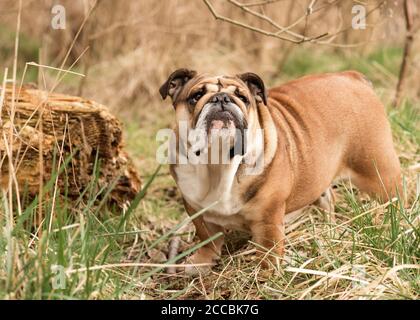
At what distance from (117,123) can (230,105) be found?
1.14 m

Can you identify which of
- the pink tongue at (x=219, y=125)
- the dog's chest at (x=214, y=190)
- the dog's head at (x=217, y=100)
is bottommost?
the dog's chest at (x=214, y=190)

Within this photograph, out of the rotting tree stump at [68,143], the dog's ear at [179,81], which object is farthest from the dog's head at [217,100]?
→ the rotting tree stump at [68,143]

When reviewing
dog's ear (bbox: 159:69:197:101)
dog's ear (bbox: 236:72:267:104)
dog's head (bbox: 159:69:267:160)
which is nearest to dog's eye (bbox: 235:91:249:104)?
dog's head (bbox: 159:69:267:160)

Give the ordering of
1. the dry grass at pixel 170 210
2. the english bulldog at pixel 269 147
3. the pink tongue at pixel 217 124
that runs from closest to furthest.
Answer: the dry grass at pixel 170 210, the pink tongue at pixel 217 124, the english bulldog at pixel 269 147

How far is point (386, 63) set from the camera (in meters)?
8.02

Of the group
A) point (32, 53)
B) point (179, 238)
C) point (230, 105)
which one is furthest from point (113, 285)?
point (32, 53)

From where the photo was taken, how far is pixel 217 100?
338 cm

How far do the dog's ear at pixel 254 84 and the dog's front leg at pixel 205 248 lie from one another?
810mm

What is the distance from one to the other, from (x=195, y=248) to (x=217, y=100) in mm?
880

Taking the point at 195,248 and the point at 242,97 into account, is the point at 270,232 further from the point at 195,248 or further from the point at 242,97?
the point at 195,248

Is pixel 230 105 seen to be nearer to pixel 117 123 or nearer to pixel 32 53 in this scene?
pixel 117 123

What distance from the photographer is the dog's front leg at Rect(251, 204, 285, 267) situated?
3629 millimetres

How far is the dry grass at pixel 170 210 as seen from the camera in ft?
9.64

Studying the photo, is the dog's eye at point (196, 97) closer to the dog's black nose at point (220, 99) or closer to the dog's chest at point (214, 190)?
the dog's black nose at point (220, 99)
